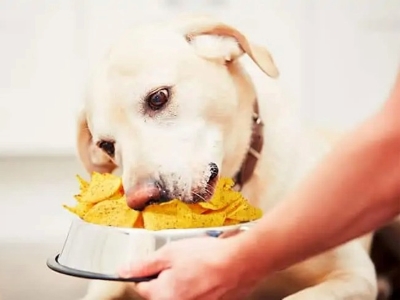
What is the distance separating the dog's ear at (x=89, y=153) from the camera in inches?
60.1

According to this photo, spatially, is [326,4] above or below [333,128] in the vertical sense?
above

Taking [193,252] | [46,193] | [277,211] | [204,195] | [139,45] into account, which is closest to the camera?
[277,211]

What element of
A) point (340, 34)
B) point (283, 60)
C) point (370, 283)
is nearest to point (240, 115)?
point (283, 60)

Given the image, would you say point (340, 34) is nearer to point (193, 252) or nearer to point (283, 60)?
point (283, 60)

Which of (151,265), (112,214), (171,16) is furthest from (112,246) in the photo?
Result: (171,16)

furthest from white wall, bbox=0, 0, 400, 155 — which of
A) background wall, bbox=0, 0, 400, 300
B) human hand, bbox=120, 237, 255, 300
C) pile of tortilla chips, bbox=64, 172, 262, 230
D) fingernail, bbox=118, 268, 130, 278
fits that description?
human hand, bbox=120, 237, 255, 300

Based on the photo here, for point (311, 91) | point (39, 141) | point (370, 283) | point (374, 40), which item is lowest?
point (370, 283)

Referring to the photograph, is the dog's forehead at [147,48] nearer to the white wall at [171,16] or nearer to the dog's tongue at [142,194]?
the white wall at [171,16]

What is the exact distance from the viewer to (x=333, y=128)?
1560 millimetres

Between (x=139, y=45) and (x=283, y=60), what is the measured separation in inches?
12.2

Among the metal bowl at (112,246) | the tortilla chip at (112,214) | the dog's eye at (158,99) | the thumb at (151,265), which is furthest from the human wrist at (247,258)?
the dog's eye at (158,99)

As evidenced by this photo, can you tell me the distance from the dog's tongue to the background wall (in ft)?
0.77

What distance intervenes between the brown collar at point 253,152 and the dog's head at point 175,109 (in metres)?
0.02

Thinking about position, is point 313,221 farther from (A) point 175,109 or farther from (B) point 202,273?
(A) point 175,109
